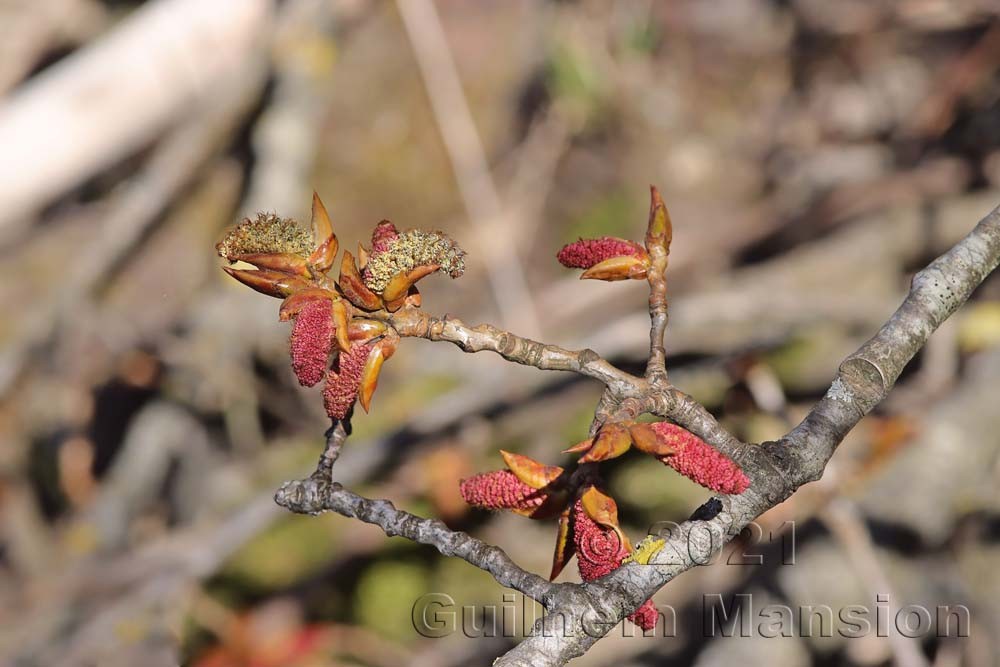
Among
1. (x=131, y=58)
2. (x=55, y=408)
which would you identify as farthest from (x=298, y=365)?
(x=131, y=58)

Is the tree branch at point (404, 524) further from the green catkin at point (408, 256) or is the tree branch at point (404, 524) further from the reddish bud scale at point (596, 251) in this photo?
the reddish bud scale at point (596, 251)

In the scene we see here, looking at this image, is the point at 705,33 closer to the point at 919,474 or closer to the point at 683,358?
the point at 683,358

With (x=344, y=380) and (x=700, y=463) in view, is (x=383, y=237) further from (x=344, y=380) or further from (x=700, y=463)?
(x=700, y=463)

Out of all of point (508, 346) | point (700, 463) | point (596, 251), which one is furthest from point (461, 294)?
point (700, 463)

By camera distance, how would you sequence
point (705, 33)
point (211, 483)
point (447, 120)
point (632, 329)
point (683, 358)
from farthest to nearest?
point (705, 33), point (447, 120), point (211, 483), point (683, 358), point (632, 329)

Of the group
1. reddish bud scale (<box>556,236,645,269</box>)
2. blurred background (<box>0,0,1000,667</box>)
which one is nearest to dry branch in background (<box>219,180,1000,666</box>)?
reddish bud scale (<box>556,236,645,269</box>)

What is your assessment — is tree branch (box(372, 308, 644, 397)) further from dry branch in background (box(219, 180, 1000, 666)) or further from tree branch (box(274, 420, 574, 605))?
tree branch (box(274, 420, 574, 605))

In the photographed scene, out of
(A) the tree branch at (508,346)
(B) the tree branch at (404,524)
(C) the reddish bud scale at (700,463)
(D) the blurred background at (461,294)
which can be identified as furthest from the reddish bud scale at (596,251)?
(D) the blurred background at (461,294)
